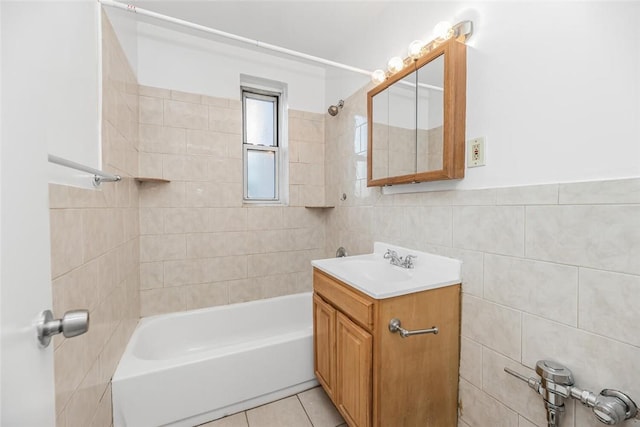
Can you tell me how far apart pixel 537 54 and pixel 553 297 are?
0.91 m

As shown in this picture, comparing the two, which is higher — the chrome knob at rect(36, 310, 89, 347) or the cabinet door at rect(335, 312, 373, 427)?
the chrome knob at rect(36, 310, 89, 347)

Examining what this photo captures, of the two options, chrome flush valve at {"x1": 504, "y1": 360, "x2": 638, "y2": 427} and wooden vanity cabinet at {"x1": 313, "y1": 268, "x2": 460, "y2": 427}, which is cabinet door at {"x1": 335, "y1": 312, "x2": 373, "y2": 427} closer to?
wooden vanity cabinet at {"x1": 313, "y1": 268, "x2": 460, "y2": 427}

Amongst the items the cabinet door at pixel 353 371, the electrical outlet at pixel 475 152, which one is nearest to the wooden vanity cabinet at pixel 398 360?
the cabinet door at pixel 353 371

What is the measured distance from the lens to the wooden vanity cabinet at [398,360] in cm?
114

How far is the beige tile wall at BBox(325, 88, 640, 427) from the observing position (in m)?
0.79

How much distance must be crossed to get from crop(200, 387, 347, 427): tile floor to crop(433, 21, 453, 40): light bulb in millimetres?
2172

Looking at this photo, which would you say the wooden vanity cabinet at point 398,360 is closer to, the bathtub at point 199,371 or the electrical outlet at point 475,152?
the bathtub at point 199,371

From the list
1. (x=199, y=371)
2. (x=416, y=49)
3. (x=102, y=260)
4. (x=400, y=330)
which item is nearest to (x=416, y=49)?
(x=416, y=49)

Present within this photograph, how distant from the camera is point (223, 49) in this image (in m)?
2.26

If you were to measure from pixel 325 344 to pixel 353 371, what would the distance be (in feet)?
1.10

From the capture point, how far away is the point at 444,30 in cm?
127

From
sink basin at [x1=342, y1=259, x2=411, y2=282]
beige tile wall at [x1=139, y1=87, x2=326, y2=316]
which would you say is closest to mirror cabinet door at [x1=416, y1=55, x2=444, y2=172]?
sink basin at [x1=342, y1=259, x2=411, y2=282]

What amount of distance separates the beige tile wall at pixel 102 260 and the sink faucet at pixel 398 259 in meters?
1.51

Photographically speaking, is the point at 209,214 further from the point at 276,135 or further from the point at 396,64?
the point at 396,64
